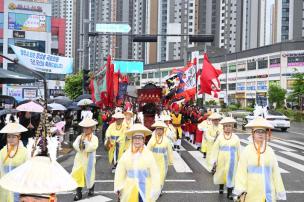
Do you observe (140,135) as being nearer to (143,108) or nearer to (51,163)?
(51,163)

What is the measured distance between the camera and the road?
30.7 feet

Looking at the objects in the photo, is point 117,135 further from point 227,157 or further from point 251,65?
point 251,65

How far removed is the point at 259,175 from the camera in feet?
20.8

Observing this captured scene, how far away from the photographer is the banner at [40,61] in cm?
1101

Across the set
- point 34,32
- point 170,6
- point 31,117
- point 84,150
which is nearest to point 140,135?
point 84,150

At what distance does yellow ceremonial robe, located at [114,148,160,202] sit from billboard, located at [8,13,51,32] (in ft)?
210

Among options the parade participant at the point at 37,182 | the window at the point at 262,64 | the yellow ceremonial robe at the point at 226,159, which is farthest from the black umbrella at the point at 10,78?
the window at the point at 262,64

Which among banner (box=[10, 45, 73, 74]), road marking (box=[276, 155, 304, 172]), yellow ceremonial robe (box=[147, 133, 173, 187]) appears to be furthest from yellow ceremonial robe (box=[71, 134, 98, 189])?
road marking (box=[276, 155, 304, 172])

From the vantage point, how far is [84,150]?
892 centimetres

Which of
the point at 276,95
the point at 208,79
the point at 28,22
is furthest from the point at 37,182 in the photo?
the point at 28,22

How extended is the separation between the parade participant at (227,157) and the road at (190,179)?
378 mm

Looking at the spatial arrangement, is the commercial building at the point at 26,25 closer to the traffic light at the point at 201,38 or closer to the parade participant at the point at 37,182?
the traffic light at the point at 201,38

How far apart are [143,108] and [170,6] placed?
104151 mm

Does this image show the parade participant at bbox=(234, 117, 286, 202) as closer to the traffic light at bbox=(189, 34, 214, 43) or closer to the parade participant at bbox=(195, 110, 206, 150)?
the parade participant at bbox=(195, 110, 206, 150)
